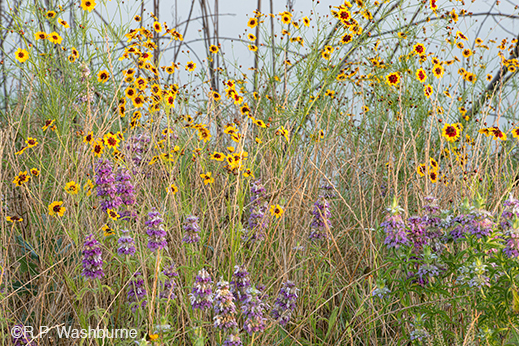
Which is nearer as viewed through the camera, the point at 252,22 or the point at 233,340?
the point at 233,340

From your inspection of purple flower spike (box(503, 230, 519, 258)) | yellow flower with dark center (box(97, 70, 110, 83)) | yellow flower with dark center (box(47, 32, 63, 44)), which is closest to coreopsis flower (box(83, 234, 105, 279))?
purple flower spike (box(503, 230, 519, 258))

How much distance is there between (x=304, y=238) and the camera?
2762mm

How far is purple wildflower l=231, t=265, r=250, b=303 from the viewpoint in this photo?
176cm

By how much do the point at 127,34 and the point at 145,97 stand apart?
2.27ft

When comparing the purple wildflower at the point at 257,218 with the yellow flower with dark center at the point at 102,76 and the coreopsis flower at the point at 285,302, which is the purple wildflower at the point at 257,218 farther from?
the yellow flower with dark center at the point at 102,76

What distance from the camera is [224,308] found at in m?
1.61

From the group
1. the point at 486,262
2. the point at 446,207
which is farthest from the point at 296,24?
the point at 486,262

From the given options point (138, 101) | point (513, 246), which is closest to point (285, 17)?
point (138, 101)

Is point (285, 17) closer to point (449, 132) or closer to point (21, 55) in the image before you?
point (449, 132)

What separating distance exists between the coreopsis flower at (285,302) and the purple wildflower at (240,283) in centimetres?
19

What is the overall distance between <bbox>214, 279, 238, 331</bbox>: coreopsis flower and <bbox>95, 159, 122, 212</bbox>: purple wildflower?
2.57ft

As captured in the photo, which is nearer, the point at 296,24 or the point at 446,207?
the point at 446,207

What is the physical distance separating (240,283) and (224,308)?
7.5 inches

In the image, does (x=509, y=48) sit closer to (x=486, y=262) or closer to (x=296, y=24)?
(x=296, y=24)
